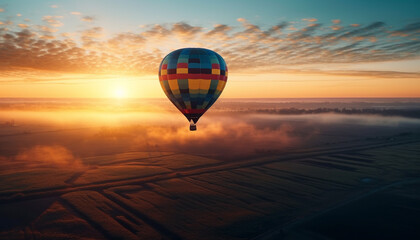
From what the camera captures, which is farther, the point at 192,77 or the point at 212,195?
the point at 212,195

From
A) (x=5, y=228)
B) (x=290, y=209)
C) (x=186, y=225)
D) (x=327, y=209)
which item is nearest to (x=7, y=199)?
(x=5, y=228)

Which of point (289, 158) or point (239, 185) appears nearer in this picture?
point (239, 185)

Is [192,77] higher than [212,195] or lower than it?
higher

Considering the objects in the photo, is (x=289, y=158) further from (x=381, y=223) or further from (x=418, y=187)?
(x=381, y=223)

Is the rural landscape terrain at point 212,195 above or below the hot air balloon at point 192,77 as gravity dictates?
below

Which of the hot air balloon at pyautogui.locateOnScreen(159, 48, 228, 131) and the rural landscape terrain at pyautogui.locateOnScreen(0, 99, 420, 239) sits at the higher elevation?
the hot air balloon at pyautogui.locateOnScreen(159, 48, 228, 131)

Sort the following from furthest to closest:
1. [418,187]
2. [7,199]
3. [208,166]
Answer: [208,166] → [418,187] → [7,199]

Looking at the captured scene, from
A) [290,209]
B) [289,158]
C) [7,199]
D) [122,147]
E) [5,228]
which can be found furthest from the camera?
[122,147]
